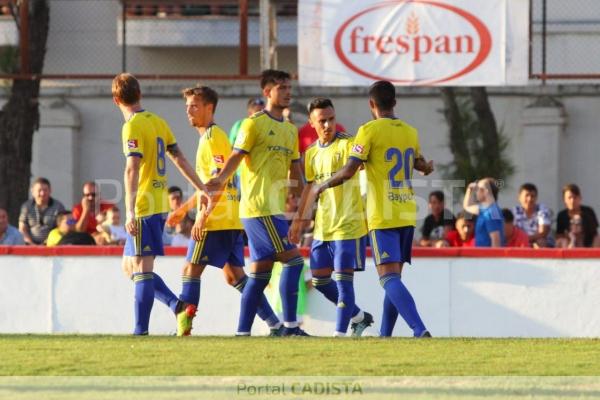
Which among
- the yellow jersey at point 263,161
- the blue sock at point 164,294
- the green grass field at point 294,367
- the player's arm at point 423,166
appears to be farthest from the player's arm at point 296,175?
the green grass field at point 294,367

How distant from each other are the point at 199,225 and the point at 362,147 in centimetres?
149

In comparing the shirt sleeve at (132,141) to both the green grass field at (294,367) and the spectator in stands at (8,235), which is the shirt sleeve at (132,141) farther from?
the spectator in stands at (8,235)

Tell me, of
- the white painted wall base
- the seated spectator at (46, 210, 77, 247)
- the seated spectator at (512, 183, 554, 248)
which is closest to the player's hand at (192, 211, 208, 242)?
the white painted wall base

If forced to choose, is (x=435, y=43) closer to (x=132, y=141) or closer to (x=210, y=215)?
(x=210, y=215)

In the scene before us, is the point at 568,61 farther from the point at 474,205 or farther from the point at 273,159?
the point at 273,159

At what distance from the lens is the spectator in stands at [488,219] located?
48.2ft

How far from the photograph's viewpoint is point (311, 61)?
16.9 metres

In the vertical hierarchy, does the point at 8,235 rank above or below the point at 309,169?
below

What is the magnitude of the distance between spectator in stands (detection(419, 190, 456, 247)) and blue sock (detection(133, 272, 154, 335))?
17.3ft

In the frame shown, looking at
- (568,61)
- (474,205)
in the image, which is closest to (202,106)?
(474,205)

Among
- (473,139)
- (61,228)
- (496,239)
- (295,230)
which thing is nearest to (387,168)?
(295,230)

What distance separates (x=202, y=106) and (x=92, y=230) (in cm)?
500

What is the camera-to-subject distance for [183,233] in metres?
15.5

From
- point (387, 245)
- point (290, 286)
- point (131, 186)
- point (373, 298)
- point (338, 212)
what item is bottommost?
point (373, 298)
